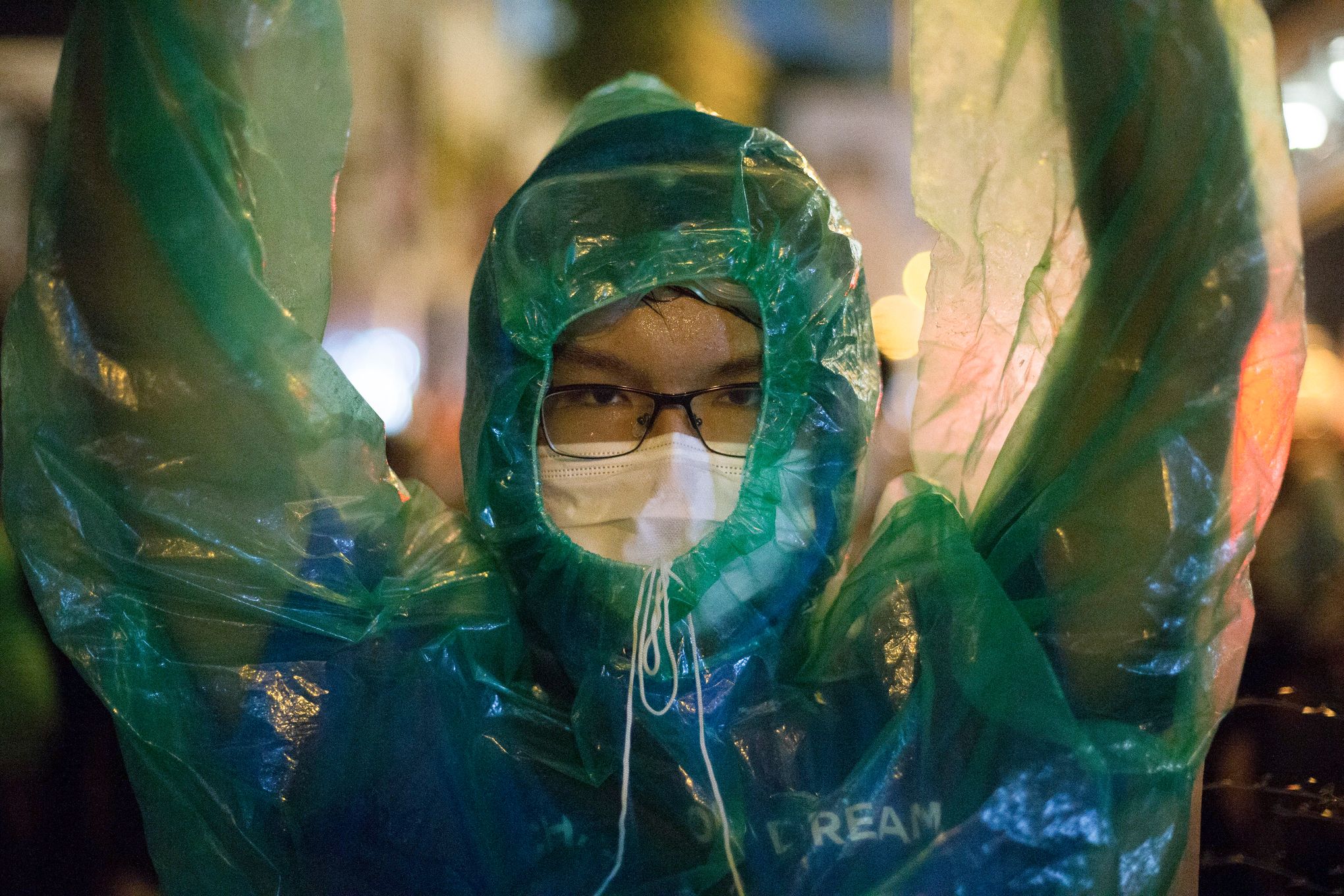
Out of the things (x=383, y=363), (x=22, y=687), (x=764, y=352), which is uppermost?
(x=764, y=352)

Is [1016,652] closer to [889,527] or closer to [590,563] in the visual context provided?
[889,527]

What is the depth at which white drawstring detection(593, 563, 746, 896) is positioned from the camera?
3.00 feet

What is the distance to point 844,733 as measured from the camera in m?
0.99

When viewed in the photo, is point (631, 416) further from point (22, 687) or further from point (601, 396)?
point (22, 687)

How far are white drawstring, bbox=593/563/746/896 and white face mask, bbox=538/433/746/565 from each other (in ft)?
0.15

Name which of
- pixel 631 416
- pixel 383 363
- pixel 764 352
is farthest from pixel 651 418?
pixel 383 363

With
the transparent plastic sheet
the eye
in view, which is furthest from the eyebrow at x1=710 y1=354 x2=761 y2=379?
the transparent plastic sheet

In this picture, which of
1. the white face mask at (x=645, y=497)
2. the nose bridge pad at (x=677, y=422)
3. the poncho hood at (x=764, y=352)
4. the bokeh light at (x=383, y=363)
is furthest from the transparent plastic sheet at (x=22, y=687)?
the bokeh light at (x=383, y=363)

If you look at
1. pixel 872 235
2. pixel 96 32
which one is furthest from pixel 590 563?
pixel 872 235

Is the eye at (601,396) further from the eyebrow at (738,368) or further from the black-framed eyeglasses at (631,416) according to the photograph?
the eyebrow at (738,368)

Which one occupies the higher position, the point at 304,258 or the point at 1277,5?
the point at 1277,5

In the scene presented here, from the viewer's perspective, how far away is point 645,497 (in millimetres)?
1118

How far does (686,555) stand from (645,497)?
0.08m

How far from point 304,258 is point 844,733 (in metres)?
0.77
